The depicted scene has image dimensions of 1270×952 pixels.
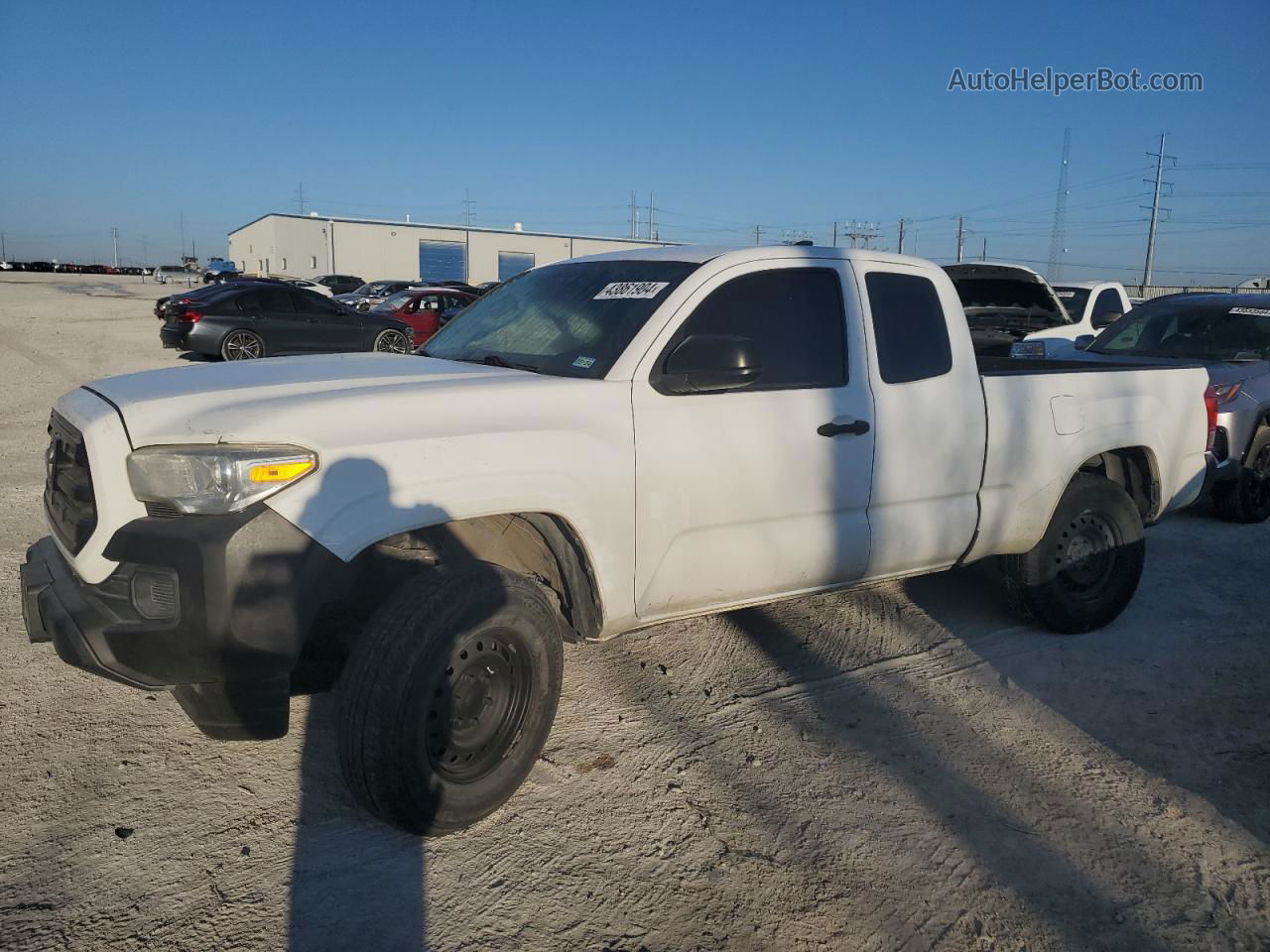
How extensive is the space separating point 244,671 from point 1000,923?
2282mm

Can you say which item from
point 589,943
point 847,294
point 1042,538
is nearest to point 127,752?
point 589,943

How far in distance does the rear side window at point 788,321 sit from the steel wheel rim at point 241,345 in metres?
13.9

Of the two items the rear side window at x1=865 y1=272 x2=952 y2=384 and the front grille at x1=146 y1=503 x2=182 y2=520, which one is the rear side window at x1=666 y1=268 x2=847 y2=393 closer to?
the rear side window at x1=865 y1=272 x2=952 y2=384

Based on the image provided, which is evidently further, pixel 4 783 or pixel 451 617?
pixel 4 783

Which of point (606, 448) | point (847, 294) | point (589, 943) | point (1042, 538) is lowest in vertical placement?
point (589, 943)

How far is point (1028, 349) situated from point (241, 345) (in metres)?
12.4

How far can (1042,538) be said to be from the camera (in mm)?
4734

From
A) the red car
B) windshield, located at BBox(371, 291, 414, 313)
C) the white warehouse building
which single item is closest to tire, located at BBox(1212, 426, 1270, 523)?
the red car

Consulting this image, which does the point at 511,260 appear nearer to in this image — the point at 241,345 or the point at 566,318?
the point at 241,345

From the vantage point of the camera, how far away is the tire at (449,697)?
282 centimetres

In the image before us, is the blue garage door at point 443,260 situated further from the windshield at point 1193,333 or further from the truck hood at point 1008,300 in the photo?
the windshield at point 1193,333

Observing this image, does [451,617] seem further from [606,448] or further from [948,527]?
[948,527]

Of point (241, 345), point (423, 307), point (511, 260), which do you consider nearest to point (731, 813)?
point (241, 345)

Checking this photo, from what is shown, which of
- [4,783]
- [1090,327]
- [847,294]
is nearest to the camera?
[4,783]
